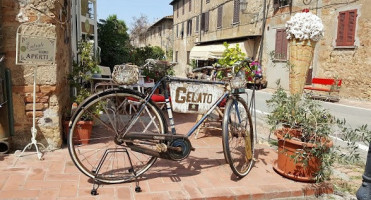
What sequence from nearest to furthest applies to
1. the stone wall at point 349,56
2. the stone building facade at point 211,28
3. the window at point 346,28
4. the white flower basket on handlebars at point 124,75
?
the white flower basket on handlebars at point 124,75 < the stone wall at point 349,56 < the window at point 346,28 < the stone building facade at point 211,28

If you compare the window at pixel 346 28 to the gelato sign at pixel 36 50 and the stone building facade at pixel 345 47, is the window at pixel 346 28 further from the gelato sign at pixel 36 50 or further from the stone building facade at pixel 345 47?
the gelato sign at pixel 36 50

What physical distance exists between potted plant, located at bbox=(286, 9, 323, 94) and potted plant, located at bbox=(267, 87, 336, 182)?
0.61m

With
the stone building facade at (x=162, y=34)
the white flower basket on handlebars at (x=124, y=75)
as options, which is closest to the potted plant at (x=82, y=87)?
the white flower basket on handlebars at (x=124, y=75)

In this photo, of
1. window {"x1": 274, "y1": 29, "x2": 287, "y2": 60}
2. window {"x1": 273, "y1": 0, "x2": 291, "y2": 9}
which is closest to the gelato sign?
window {"x1": 274, "y1": 29, "x2": 287, "y2": 60}

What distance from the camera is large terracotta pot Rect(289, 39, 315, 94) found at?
13.3 feet

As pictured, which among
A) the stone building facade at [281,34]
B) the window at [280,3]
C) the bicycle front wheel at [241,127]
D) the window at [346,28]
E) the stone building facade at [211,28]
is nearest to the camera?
the bicycle front wheel at [241,127]

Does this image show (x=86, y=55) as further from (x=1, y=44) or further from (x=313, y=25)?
(x=313, y=25)

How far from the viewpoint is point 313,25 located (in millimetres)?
4090

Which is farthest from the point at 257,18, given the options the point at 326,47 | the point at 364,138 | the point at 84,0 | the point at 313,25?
the point at 364,138

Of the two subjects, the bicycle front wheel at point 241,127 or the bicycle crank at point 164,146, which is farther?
the bicycle front wheel at point 241,127

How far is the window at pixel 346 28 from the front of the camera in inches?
477

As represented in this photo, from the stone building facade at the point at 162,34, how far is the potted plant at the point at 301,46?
3256 centimetres

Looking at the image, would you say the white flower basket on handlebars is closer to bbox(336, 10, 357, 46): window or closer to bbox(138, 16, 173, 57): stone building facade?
bbox(336, 10, 357, 46): window

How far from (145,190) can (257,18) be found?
1666cm
